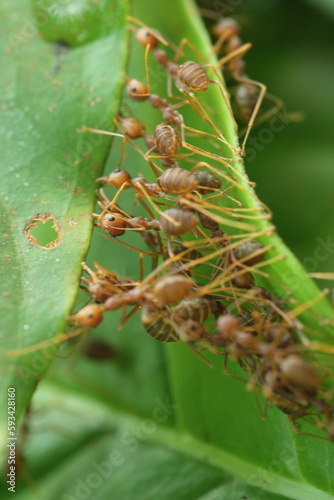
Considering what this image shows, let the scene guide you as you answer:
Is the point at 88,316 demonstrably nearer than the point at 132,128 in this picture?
Yes

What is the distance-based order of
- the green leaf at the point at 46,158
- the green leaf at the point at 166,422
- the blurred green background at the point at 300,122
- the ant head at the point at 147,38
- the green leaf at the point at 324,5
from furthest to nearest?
1. the green leaf at the point at 324,5
2. the blurred green background at the point at 300,122
3. the ant head at the point at 147,38
4. the green leaf at the point at 166,422
5. the green leaf at the point at 46,158

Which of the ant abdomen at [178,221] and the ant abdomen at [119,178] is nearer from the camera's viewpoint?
the ant abdomen at [178,221]

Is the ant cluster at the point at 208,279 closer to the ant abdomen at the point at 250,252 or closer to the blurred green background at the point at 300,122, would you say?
the ant abdomen at the point at 250,252

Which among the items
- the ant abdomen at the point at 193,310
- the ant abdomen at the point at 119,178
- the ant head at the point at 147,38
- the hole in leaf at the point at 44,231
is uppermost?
the ant head at the point at 147,38

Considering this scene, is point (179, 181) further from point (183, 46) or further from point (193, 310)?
point (183, 46)

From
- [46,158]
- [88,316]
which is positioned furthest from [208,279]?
[46,158]

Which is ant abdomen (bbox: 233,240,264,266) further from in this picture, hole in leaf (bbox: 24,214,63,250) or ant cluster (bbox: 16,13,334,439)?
hole in leaf (bbox: 24,214,63,250)

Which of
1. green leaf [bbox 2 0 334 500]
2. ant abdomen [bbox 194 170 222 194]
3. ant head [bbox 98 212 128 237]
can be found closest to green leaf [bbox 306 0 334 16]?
green leaf [bbox 2 0 334 500]

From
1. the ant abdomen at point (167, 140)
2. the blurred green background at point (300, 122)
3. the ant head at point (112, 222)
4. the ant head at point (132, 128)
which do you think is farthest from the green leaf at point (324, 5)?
the ant head at point (112, 222)
